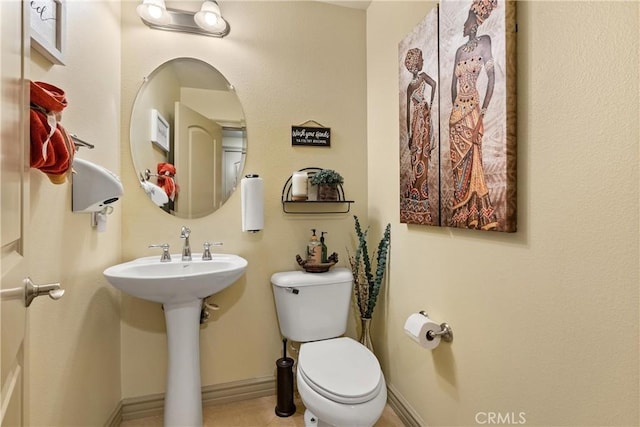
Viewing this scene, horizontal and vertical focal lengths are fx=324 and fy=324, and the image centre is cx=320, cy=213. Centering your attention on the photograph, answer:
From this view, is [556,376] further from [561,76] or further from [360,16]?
[360,16]

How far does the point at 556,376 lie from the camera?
0.91 metres

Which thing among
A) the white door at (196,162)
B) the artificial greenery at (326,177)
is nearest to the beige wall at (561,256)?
the artificial greenery at (326,177)

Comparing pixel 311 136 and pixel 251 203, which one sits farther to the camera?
pixel 311 136

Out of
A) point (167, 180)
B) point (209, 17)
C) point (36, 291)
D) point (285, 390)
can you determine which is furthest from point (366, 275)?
point (209, 17)

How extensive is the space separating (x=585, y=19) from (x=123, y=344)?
232cm

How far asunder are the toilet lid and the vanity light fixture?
1794mm

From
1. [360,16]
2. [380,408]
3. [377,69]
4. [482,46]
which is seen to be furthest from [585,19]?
[360,16]

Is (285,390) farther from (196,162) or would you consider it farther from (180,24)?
(180,24)

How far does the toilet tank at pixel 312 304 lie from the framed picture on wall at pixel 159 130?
0.98 metres

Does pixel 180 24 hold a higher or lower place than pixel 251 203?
higher

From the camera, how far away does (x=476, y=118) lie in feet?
3.76

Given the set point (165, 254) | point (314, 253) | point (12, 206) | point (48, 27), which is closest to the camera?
point (12, 206)

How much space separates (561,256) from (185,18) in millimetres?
2067

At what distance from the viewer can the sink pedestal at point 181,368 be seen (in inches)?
61.7
